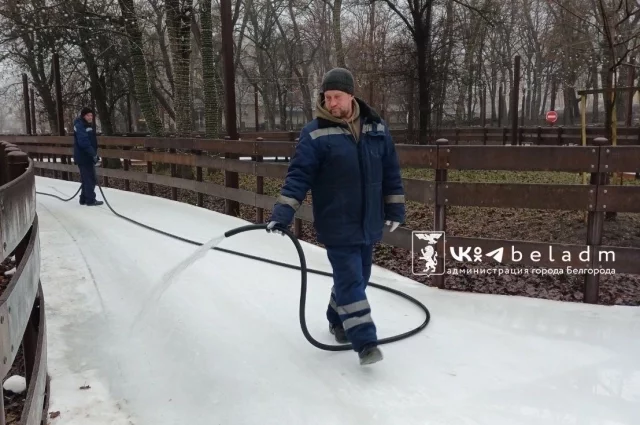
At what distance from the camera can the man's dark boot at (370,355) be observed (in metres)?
3.25

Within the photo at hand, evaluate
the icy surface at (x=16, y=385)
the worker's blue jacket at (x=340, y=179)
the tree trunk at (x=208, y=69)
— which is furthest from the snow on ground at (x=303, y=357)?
the tree trunk at (x=208, y=69)

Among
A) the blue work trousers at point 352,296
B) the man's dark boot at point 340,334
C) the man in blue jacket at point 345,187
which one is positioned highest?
the man in blue jacket at point 345,187

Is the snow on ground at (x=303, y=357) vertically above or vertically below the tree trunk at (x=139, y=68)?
below

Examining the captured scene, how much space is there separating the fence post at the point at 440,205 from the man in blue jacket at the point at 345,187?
148 centimetres

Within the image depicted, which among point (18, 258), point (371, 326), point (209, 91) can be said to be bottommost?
point (371, 326)

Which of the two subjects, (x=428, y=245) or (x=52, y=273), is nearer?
(x=428, y=245)

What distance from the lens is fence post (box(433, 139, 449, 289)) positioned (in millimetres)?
4820

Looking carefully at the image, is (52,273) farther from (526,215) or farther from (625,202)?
(526,215)

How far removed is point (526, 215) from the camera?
780 cm

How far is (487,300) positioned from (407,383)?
5.36 feet

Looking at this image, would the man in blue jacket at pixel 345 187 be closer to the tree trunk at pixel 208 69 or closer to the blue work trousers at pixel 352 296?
the blue work trousers at pixel 352 296

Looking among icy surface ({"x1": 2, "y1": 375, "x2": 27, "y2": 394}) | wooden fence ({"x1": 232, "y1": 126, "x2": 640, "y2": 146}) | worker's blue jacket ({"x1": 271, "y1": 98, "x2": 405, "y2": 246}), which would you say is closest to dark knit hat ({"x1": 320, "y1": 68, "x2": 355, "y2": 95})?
worker's blue jacket ({"x1": 271, "y1": 98, "x2": 405, "y2": 246})

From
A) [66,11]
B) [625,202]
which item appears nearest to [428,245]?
[625,202]

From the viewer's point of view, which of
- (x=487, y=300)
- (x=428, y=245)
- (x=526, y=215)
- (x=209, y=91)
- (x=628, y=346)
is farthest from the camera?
(x=209, y=91)
